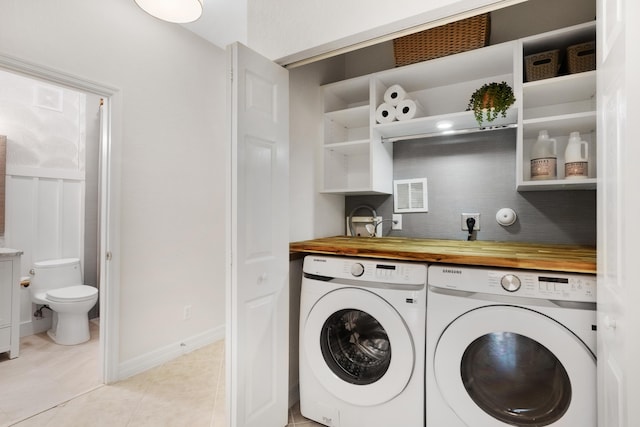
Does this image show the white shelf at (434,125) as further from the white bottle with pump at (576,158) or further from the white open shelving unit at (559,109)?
the white bottle with pump at (576,158)

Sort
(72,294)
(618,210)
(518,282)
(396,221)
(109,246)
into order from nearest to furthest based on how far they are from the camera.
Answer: (618,210) < (518,282) < (109,246) < (396,221) < (72,294)

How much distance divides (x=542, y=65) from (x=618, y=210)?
1227 millimetres

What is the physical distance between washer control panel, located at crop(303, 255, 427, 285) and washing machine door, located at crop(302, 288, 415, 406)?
0.28 ft

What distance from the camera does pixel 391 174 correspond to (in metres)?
2.40

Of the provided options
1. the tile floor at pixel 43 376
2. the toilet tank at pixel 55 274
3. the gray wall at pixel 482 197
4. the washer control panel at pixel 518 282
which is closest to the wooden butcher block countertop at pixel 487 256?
the washer control panel at pixel 518 282

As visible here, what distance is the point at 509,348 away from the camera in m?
1.35

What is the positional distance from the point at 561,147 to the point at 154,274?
285 centimetres

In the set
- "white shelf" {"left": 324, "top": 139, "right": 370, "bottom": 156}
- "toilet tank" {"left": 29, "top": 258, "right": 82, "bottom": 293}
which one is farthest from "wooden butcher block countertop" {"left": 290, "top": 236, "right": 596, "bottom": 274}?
"toilet tank" {"left": 29, "top": 258, "right": 82, "bottom": 293}

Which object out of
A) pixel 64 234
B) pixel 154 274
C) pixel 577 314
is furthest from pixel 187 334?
pixel 577 314

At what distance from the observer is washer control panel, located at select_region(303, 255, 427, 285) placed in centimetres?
152

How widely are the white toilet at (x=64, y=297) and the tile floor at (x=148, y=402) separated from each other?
0.42 m

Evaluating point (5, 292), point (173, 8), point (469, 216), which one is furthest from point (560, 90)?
point (5, 292)

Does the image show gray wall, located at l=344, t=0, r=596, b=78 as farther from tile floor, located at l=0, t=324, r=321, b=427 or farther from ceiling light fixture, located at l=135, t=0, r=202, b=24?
tile floor, located at l=0, t=324, r=321, b=427

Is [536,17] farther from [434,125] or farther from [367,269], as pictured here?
[367,269]
